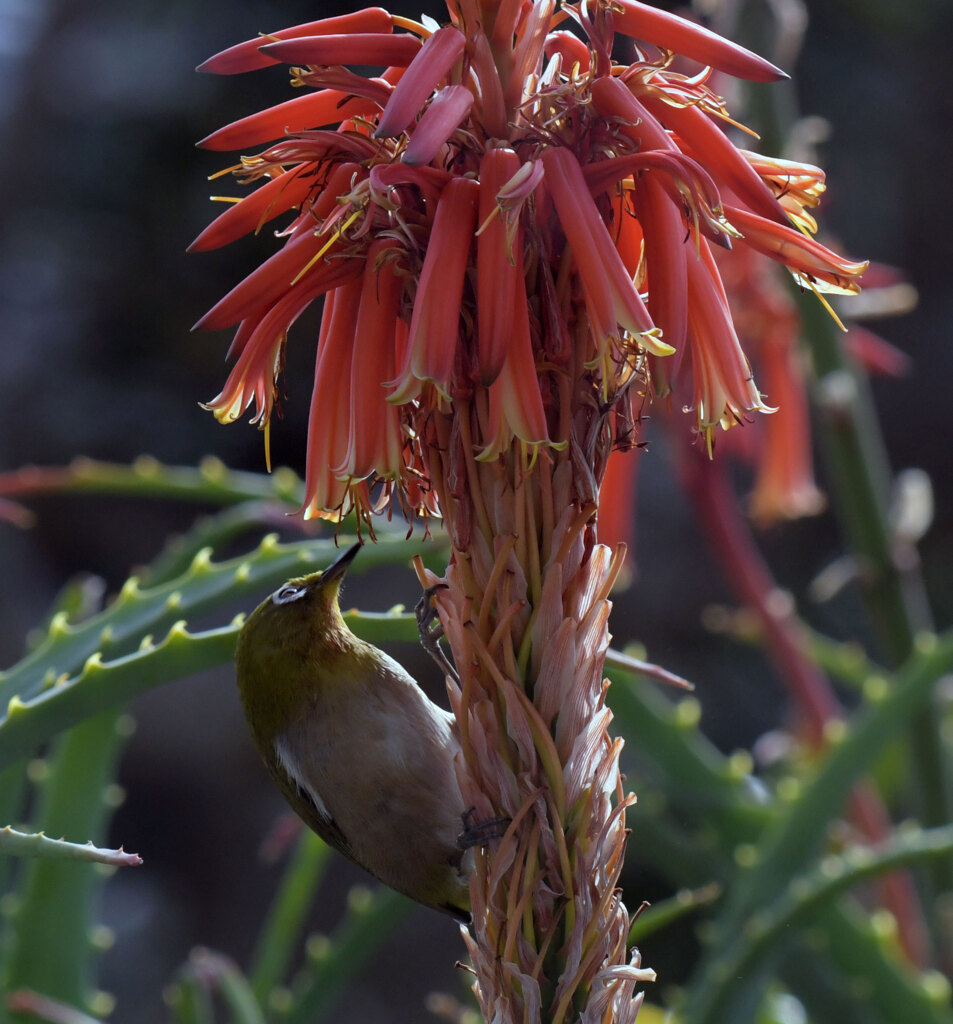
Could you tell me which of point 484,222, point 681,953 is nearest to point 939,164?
point 681,953

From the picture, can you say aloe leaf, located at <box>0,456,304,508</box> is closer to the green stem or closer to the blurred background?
the green stem

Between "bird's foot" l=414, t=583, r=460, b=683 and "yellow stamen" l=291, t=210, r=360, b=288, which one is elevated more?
"yellow stamen" l=291, t=210, r=360, b=288

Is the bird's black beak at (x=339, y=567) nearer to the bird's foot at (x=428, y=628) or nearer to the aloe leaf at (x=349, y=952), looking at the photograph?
the bird's foot at (x=428, y=628)

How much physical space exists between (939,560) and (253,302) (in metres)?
4.07

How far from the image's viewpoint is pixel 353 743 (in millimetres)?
1154

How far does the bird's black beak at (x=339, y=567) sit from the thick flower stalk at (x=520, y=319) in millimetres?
255

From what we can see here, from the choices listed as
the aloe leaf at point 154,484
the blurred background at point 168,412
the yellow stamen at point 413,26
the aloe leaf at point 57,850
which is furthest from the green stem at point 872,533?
the blurred background at point 168,412

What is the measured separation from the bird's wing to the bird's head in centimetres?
4

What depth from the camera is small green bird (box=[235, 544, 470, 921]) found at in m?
1.12

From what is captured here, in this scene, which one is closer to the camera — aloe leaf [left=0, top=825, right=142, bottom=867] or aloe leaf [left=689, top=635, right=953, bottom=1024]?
aloe leaf [left=0, top=825, right=142, bottom=867]

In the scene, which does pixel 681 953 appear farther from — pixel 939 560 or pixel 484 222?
pixel 484 222

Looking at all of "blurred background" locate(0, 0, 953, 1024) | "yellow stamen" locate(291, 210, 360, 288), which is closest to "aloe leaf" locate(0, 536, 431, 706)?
"yellow stamen" locate(291, 210, 360, 288)

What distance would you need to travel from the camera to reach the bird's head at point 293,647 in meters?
1.18

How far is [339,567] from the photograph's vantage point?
1121mm
